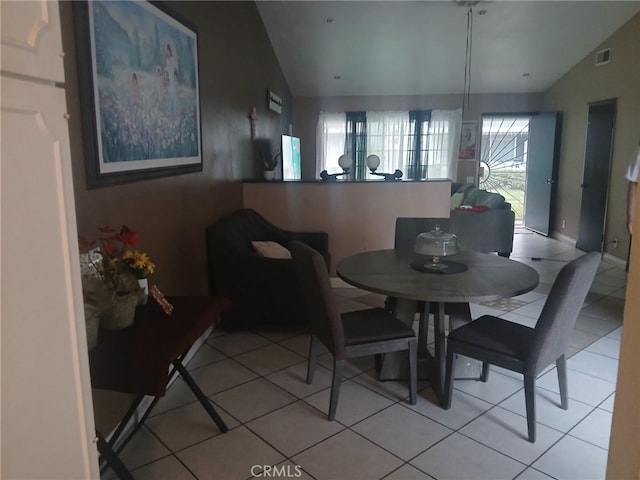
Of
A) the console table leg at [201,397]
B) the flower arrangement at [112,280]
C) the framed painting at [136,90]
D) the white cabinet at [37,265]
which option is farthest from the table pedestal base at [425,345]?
the white cabinet at [37,265]

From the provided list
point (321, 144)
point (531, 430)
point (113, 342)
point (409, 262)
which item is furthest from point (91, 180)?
point (321, 144)

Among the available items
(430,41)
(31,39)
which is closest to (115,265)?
(31,39)

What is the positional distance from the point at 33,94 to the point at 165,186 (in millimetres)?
1931

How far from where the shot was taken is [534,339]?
211 cm

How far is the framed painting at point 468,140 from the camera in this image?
8.33 meters

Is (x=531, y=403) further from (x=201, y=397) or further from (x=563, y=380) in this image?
(x=201, y=397)

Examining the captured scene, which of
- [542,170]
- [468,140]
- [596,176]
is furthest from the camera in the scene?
[468,140]

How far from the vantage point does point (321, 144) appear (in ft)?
28.1

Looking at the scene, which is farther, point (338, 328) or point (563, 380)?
point (563, 380)

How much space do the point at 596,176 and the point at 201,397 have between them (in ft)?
20.0

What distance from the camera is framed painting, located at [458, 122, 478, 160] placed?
8328 mm

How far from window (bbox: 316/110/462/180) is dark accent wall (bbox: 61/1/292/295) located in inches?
119

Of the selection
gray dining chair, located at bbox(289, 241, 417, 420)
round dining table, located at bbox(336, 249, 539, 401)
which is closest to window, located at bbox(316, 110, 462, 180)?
round dining table, located at bbox(336, 249, 539, 401)

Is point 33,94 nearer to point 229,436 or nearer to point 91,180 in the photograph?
point 91,180
